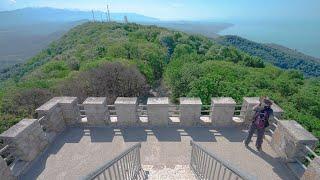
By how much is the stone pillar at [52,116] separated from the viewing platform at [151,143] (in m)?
0.03

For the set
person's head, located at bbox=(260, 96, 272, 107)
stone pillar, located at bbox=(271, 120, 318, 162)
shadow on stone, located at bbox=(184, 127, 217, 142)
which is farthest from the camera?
shadow on stone, located at bbox=(184, 127, 217, 142)

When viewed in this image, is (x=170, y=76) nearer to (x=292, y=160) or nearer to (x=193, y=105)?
(x=193, y=105)

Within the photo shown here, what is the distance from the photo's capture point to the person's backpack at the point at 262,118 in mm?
6891

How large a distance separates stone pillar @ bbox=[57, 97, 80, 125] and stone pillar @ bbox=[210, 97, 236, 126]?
446 centimetres

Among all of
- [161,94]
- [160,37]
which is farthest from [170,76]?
[160,37]

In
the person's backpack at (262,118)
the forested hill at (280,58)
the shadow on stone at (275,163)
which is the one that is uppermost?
the person's backpack at (262,118)

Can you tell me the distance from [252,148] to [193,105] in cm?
212

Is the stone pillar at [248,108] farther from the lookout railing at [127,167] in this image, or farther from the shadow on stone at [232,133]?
the lookout railing at [127,167]

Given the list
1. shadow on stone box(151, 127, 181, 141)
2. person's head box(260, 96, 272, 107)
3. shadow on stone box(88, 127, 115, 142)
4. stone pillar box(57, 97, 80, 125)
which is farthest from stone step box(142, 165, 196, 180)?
stone pillar box(57, 97, 80, 125)

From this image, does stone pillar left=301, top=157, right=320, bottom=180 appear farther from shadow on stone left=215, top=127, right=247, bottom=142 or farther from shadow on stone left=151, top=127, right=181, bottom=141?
shadow on stone left=151, top=127, right=181, bottom=141

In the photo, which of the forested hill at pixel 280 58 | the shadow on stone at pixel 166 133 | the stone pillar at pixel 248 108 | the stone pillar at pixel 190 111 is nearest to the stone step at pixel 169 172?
the shadow on stone at pixel 166 133

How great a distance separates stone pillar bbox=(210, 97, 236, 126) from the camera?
317 inches

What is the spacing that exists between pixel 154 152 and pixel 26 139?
3408 mm

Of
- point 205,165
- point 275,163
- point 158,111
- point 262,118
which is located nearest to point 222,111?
point 262,118
